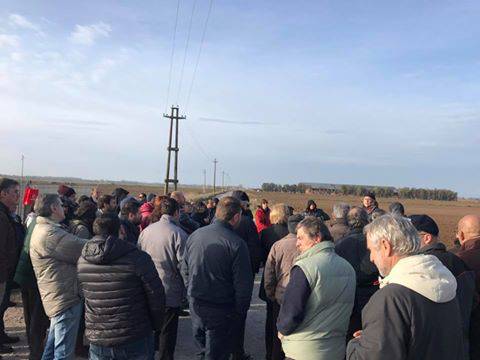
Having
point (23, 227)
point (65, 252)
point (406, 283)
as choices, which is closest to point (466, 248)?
point (406, 283)

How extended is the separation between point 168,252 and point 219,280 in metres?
1.05

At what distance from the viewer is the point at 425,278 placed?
2096 millimetres

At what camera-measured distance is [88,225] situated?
195 inches

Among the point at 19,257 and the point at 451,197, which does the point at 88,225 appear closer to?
the point at 19,257

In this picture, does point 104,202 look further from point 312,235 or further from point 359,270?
point 312,235

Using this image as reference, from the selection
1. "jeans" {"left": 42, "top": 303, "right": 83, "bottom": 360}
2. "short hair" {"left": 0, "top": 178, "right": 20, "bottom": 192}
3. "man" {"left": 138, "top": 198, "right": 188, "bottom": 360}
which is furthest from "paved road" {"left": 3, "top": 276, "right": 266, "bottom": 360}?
"short hair" {"left": 0, "top": 178, "right": 20, "bottom": 192}

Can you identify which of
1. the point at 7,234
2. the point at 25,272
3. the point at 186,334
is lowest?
the point at 186,334

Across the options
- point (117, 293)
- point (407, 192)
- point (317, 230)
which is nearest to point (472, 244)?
point (317, 230)

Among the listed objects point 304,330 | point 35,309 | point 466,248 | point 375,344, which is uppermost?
point 466,248

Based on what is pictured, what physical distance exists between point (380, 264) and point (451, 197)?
482 ft

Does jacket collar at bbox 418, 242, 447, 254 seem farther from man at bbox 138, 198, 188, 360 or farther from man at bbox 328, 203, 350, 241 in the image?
man at bbox 138, 198, 188, 360

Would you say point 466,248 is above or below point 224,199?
below

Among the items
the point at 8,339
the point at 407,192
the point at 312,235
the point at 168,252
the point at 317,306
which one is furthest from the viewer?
the point at 407,192

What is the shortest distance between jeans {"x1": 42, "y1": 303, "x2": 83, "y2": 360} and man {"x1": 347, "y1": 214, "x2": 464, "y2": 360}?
3.04 meters
